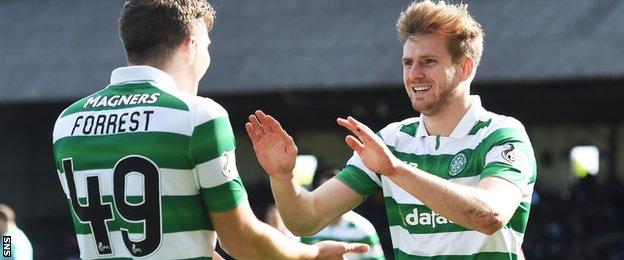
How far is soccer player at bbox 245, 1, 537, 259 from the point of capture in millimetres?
4121

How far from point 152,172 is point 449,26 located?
1.33 metres

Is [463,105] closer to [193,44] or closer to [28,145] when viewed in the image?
[193,44]

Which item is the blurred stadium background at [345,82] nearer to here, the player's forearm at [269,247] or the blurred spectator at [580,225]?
the blurred spectator at [580,225]

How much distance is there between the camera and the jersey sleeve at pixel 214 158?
3.63 meters

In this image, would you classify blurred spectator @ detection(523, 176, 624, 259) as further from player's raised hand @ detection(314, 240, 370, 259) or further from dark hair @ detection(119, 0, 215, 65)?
dark hair @ detection(119, 0, 215, 65)

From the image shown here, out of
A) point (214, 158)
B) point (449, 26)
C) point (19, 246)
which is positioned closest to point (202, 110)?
point (214, 158)

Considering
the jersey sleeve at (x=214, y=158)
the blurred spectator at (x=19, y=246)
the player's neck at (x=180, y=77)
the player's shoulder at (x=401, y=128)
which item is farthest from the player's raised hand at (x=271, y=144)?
the blurred spectator at (x=19, y=246)

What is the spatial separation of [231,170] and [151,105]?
34 centimetres

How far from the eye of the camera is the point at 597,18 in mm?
16016

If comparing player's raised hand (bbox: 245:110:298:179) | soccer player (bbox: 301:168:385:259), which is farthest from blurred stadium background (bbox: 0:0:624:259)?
player's raised hand (bbox: 245:110:298:179)

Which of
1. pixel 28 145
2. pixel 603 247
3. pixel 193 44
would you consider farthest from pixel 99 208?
pixel 28 145

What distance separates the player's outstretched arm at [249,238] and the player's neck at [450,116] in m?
0.82

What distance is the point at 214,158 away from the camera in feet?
11.9

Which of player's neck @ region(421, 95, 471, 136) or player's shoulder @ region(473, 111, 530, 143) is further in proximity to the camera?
player's neck @ region(421, 95, 471, 136)
